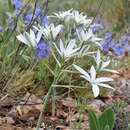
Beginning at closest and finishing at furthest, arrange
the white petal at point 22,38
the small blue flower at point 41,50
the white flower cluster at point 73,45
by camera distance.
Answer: the white flower cluster at point 73,45 → the white petal at point 22,38 → the small blue flower at point 41,50

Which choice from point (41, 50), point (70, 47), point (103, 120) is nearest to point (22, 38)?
point (70, 47)

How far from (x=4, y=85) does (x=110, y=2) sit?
225 inches

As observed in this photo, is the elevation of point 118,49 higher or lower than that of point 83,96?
higher

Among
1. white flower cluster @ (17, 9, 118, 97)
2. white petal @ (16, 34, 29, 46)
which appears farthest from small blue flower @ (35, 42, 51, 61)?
white petal @ (16, 34, 29, 46)

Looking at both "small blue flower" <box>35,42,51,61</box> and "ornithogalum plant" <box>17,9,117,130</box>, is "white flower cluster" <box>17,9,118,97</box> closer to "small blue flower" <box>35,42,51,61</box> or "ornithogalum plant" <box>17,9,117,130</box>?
"ornithogalum plant" <box>17,9,117,130</box>

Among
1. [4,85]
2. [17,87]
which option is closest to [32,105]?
[17,87]

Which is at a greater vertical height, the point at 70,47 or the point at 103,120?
the point at 70,47

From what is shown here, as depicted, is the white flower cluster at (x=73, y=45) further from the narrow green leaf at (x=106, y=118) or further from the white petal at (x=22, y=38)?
the narrow green leaf at (x=106, y=118)

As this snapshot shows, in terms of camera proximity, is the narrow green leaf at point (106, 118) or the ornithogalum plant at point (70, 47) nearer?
the ornithogalum plant at point (70, 47)

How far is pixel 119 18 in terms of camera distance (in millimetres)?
7328

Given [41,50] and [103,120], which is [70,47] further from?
[41,50]

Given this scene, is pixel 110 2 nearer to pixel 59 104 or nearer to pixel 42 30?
pixel 59 104

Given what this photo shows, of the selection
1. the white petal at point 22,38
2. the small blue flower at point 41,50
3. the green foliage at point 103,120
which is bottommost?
the green foliage at point 103,120

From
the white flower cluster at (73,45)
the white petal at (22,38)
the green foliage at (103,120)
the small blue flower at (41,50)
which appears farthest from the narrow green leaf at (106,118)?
the small blue flower at (41,50)
